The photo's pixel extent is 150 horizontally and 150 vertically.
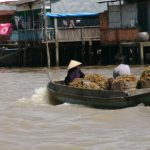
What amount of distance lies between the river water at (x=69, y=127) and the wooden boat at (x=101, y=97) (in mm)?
163

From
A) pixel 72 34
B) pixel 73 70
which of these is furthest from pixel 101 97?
pixel 72 34

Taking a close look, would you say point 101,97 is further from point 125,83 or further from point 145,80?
point 145,80

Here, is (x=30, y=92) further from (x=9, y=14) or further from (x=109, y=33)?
(x=9, y=14)

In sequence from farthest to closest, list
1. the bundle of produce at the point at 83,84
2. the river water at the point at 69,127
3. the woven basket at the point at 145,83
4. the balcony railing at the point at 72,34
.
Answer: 1. the balcony railing at the point at 72,34
2. the bundle of produce at the point at 83,84
3. the woven basket at the point at 145,83
4. the river water at the point at 69,127

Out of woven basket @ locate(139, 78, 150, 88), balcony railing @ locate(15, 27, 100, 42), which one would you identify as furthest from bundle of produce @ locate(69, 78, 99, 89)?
balcony railing @ locate(15, 27, 100, 42)

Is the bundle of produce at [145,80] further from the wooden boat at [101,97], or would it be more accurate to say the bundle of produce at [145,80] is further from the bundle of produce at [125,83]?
the wooden boat at [101,97]

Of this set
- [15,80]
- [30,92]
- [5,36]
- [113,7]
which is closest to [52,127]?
[30,92]

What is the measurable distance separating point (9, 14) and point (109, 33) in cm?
1602

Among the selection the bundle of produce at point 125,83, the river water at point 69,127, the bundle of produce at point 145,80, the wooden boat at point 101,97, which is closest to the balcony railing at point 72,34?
the river water at point 69,127

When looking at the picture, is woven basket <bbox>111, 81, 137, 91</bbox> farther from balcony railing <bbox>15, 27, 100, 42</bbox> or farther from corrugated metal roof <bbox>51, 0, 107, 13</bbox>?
corrugated metal roof <bbox>51, 0, 107, 13</bbox>

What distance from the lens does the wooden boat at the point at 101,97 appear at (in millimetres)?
12789

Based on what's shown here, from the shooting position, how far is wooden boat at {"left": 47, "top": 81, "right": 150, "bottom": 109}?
12.8 metres

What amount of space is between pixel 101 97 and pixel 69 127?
213 centimetres

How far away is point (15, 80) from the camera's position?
26031mm
